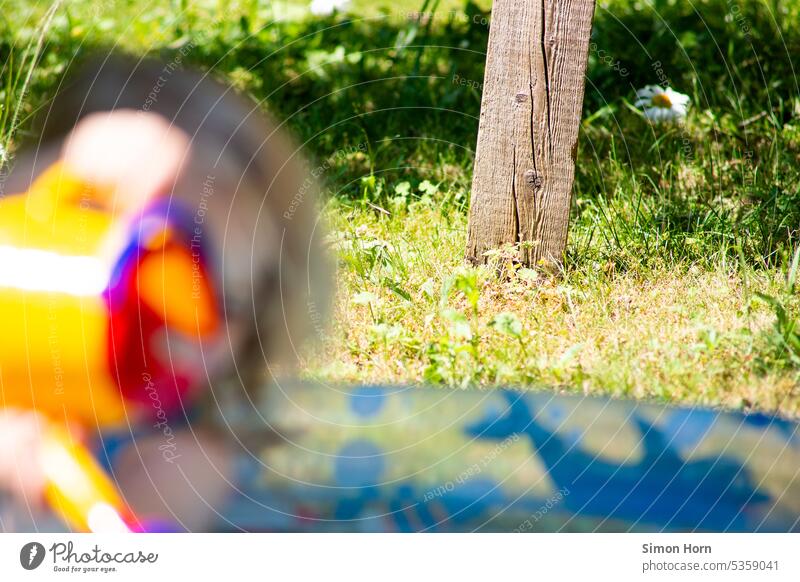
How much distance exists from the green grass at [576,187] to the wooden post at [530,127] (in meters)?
0.09

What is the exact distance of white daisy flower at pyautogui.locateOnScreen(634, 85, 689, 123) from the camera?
3071 mm

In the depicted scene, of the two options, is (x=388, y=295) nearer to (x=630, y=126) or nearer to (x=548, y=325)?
(x=548, y=325)

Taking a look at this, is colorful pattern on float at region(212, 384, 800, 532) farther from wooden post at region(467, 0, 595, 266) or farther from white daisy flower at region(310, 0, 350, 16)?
white daisy flower at region(310, 0, 350, 16)

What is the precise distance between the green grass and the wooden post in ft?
0.30

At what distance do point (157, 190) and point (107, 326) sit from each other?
303 millimetres

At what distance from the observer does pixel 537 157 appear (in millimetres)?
2283

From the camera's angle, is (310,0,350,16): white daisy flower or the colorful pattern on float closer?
the colorful pattern on float

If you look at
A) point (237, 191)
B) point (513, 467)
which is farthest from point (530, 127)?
point (513, 467)

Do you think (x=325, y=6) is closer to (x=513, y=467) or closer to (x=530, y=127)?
(x=530, y=127)

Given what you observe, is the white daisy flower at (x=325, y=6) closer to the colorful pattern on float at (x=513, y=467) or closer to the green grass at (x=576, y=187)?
the green grass at (x=576, y=187)

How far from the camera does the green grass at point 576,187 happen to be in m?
2.08

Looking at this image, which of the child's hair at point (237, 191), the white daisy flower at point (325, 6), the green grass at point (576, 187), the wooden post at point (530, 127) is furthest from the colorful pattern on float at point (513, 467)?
→ the white daisy flower at point (325, 6)

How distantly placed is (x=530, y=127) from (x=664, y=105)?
1.03m

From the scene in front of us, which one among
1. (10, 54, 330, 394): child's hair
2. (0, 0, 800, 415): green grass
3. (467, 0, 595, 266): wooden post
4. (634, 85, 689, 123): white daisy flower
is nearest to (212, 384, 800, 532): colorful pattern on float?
(0, 0, 800, 415): green grass
